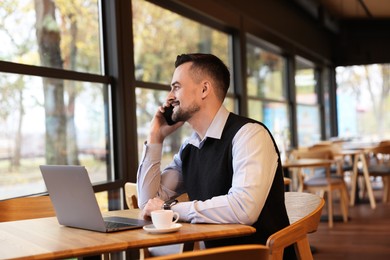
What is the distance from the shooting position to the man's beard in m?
2.18

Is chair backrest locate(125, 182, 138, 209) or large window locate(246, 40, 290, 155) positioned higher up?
large window locate(246, 40, 290, 155)

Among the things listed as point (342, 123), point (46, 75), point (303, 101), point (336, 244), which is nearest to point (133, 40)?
point (46, 75)

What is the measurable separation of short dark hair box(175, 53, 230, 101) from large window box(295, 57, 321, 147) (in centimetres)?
784

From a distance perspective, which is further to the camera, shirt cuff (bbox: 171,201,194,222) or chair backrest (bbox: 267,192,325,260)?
shirt cuff (bbox: 171,201,194,222)

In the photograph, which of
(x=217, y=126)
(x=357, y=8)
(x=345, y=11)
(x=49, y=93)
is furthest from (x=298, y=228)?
(x=345, y=11)

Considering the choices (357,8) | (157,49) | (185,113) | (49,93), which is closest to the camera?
(185,113)

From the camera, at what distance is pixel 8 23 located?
142 inches

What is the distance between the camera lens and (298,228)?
1.70 m

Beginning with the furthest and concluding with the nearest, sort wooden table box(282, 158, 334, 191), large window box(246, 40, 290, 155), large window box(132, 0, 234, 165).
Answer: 1. large window box(246, 40, 290, 155)
2. wooden table box(282, 158, 334, 191)
3. large window box(132, 0, 234, 165)

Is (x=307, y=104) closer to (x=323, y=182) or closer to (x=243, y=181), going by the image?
(x=323, y=182)

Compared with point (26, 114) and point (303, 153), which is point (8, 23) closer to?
point (26, 114)

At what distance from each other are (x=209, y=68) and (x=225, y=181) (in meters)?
0.45

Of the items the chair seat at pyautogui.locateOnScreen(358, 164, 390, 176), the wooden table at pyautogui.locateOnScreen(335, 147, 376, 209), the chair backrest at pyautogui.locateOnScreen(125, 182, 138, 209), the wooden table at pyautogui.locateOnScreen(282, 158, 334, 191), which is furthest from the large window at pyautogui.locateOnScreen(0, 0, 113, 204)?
the chair seat at pyautogui.locateOnScreen(358, 164, 390, 176)

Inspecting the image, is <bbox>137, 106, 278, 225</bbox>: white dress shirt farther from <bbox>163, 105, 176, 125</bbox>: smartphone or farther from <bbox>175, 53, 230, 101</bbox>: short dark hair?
<bbox>163, 105, 176, 125</bbox>: smartphone
